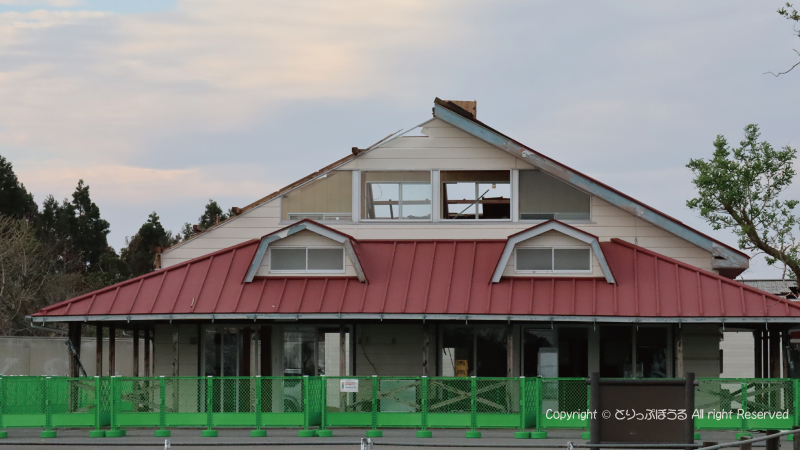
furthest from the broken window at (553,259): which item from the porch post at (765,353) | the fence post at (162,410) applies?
the fence post at (162,410)

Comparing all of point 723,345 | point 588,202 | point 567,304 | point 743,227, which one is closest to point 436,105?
point 588,202

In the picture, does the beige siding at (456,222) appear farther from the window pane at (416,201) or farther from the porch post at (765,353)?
the porch post at (765,353)

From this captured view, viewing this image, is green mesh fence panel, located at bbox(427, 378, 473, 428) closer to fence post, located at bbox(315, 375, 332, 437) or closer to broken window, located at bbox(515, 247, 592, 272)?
fence post, located at bbox(315, 375, 332, 437)

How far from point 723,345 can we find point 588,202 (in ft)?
60.3

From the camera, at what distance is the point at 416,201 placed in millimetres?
29047

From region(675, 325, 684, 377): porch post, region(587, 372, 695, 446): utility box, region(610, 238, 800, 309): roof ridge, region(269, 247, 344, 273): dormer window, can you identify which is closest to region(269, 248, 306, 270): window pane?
region(269, 247, 344, 273): dormer window

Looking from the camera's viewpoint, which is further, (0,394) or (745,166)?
(745,166)

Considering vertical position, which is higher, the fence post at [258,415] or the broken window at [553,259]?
the broken window at [553,259]

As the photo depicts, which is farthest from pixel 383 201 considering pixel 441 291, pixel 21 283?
pixel 21 283

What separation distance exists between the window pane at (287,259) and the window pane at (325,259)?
0.67 feet

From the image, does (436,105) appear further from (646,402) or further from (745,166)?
(646,402)

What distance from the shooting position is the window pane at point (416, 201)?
28984 mm

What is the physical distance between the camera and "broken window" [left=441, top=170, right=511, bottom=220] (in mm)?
28953

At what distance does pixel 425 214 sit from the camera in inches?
1141
